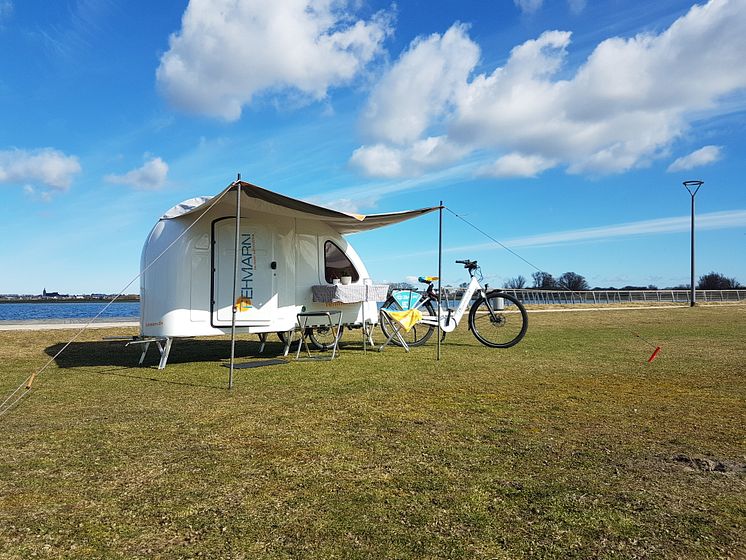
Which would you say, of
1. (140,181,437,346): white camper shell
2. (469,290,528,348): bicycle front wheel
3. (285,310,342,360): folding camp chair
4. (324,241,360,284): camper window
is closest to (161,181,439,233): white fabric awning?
(140,181,437,346): white camper shell

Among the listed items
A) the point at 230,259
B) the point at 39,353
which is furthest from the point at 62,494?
the point at 39,353

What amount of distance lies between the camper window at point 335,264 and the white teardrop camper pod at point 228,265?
39 centimetres

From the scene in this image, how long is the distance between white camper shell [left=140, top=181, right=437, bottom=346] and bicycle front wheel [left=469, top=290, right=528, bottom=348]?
2113mm

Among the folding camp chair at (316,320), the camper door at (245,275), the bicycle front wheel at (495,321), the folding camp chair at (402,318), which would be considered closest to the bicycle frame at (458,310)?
the bicycle front wheel at (495,321)

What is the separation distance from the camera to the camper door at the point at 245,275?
784 centimetres

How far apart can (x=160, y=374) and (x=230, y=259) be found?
1.87 metres

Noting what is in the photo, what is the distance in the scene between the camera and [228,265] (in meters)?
7.94

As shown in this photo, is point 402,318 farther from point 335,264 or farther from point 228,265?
point 228,265

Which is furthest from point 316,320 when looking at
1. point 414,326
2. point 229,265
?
point 414,326

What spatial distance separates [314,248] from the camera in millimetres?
9039

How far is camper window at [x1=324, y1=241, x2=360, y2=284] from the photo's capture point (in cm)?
930

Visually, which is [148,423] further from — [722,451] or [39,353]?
[39,353]

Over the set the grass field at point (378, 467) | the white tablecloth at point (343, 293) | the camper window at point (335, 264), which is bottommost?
the grass field at point (378, 467)

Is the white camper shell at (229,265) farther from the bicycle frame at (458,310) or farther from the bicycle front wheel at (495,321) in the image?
the bicycle front wheel at (495,321)
